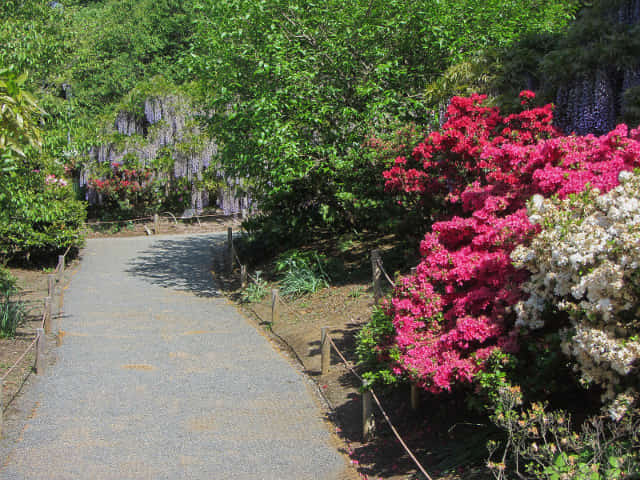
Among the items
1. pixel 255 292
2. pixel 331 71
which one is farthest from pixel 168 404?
pixel 331 71

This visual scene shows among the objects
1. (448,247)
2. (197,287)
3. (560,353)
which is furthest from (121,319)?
(560,353)

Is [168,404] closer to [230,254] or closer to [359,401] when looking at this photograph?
[359,401]

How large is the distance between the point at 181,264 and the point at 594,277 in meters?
14.7

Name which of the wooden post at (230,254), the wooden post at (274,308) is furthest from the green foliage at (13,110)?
the wooden post at (230,254)

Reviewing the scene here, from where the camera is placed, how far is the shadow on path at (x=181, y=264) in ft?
49.4

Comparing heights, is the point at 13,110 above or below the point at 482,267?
above

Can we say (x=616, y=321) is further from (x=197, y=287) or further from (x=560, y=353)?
(x=197, y=287)

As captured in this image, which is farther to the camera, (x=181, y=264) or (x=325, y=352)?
(x=181, y=264)

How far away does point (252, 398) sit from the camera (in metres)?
7.64

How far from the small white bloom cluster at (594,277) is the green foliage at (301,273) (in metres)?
7.65

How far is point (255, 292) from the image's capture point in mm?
13188

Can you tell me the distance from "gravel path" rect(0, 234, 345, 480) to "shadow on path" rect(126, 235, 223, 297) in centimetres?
203

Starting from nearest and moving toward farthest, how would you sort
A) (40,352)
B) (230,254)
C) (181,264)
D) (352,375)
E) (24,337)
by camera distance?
(352,375) → (40,352) → (24,337) → (230,254) → (181,264)

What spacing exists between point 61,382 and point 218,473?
3471 millimetres
